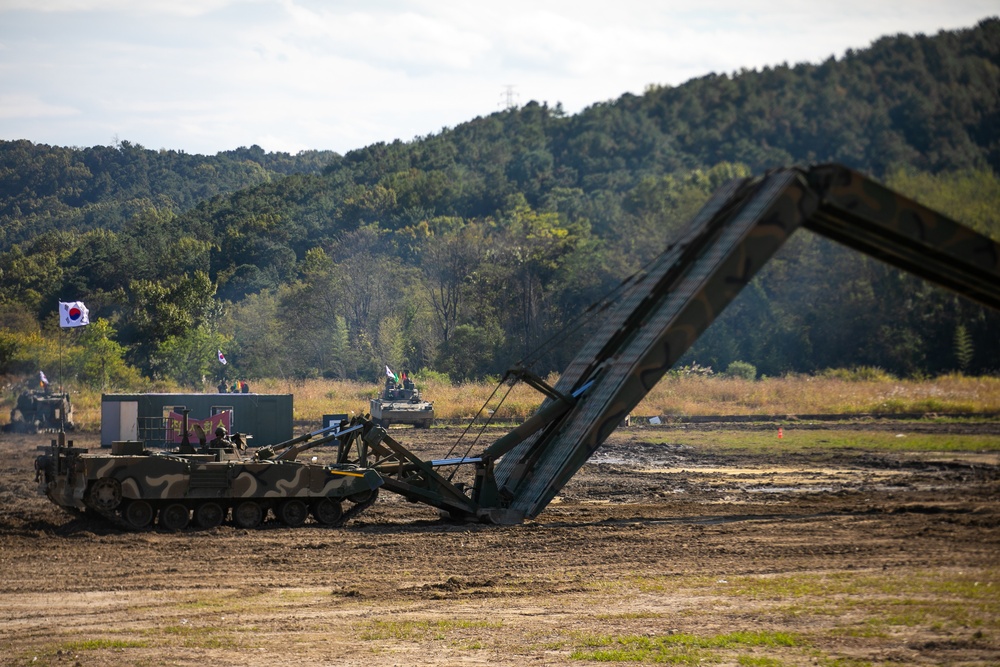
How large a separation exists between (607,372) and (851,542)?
4.68m

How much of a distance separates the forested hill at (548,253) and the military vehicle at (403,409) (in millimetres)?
18384

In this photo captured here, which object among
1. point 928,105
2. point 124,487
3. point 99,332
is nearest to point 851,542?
point 124,487

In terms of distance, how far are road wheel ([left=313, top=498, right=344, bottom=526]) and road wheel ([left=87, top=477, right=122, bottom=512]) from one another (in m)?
3.24

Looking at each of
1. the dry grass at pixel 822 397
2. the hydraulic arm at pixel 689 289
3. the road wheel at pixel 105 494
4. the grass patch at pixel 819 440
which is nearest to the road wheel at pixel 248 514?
the road wheel at pixel 105 494

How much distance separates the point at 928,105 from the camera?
69000 millimetres

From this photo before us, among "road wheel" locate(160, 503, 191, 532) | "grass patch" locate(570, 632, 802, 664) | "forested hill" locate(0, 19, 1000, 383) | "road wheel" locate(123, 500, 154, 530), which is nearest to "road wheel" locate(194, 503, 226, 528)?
"road wheel" locate(160, 503, 191, 532)

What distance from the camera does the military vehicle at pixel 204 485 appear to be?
1916cm

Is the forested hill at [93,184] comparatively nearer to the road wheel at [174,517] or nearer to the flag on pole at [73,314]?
the flag on pole at [73,314]

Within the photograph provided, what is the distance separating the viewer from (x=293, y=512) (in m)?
20.1

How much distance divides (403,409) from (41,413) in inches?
544

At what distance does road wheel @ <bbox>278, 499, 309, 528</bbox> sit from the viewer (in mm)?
20000

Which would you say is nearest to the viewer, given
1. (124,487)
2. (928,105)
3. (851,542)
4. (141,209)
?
(851,542)

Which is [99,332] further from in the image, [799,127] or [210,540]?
[799,127]

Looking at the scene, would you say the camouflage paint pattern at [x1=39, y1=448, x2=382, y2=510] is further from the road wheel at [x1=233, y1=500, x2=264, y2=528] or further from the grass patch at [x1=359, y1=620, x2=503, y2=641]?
the grass patch at [x1=359, y1=620, x2=503, y2=641]
